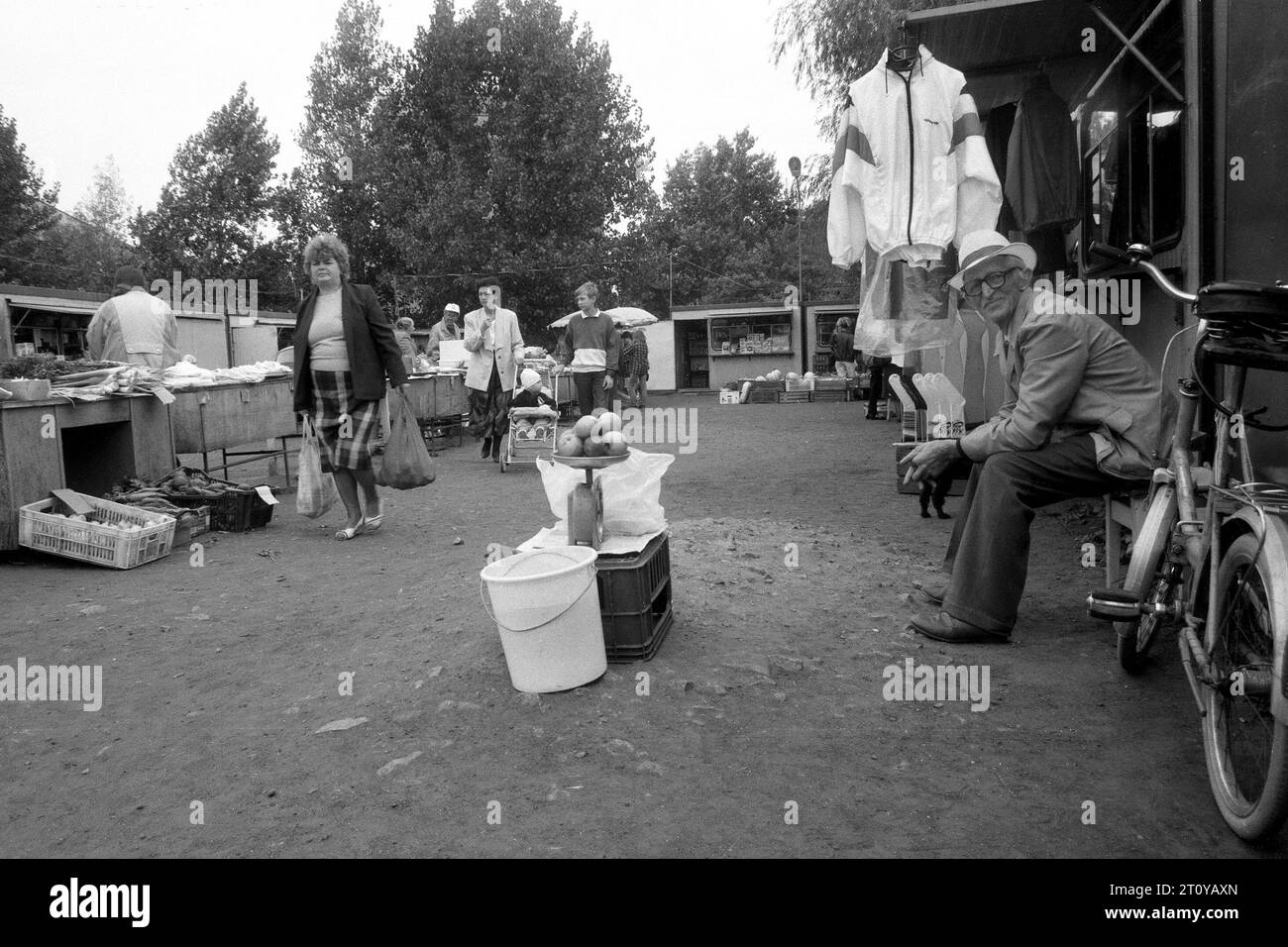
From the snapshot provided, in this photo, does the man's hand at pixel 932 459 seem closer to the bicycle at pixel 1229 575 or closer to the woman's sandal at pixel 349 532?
the bicycle at pixel 1229 575

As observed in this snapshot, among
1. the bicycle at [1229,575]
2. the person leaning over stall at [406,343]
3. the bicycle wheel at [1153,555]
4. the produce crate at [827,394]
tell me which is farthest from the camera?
the produce crate at [827,394]

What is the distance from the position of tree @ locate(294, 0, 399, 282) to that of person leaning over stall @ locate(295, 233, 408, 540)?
27.7 meters

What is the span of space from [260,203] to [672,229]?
2278 centimetres

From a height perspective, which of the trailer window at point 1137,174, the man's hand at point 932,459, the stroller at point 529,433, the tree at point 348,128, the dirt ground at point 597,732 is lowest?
the dirt ground at point 597,732

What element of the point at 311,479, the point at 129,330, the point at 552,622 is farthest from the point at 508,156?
the point at 552,622

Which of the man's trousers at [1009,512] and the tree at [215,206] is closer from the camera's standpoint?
the man's trousers at [1009,512]

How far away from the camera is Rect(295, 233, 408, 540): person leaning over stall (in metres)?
7.13

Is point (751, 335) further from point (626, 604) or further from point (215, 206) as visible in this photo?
point (626, 604)

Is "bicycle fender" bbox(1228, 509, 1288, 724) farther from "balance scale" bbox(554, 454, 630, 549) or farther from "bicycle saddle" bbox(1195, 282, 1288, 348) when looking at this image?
"balance scale" bbox(554, 454, 630, 549)

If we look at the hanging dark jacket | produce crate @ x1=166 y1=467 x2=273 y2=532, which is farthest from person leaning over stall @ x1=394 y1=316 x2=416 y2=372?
the hanging dark jacket

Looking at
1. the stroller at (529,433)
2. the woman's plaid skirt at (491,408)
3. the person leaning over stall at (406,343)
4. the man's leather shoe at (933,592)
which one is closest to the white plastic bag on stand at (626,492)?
the man's leather shoe at (933,592)

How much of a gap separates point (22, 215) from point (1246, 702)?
164 ft

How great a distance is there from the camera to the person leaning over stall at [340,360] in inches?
281
